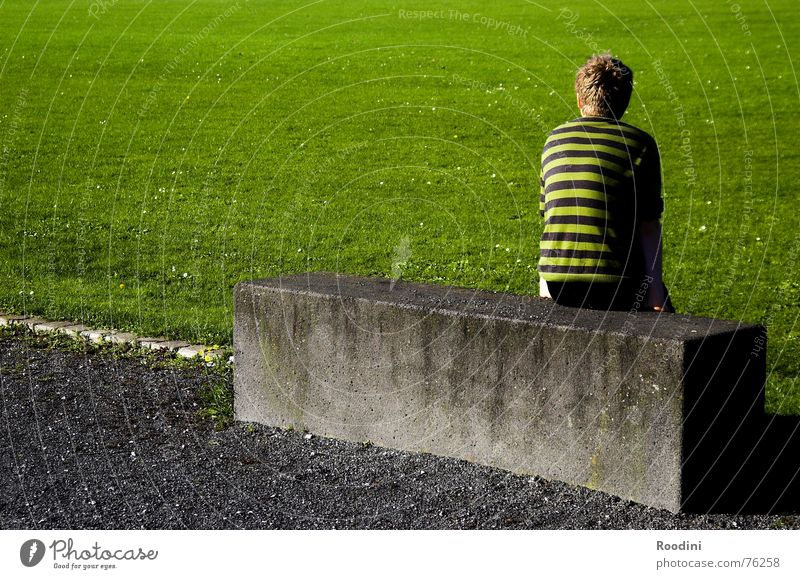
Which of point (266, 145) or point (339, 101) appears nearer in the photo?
point (266, 145)

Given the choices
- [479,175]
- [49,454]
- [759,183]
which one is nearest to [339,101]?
[479,175]

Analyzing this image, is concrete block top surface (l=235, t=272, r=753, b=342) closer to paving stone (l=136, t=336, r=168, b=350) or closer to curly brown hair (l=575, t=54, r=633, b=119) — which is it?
curly brown hair (l=575, t=54, r=633, b=119)

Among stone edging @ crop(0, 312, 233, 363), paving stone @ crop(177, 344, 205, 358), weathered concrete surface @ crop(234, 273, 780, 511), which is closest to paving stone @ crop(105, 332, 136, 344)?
stone edging @ crop(0, 312, 233, 363)

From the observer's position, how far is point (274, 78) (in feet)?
77.8

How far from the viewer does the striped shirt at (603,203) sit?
17.8ft

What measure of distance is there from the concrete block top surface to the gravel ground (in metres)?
0.79

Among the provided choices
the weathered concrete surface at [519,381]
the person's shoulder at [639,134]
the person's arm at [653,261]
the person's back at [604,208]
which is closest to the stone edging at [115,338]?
the weathered concrete surface at [519,381]

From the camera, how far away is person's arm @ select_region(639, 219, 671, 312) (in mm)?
5543

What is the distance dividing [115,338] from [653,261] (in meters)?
4.27

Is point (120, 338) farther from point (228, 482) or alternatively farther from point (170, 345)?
point (228, 482)

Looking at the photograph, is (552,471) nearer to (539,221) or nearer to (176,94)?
(539,221)

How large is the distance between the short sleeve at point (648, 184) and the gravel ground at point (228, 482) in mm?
1334

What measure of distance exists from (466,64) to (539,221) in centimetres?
1278

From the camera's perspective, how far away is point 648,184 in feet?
18.0
